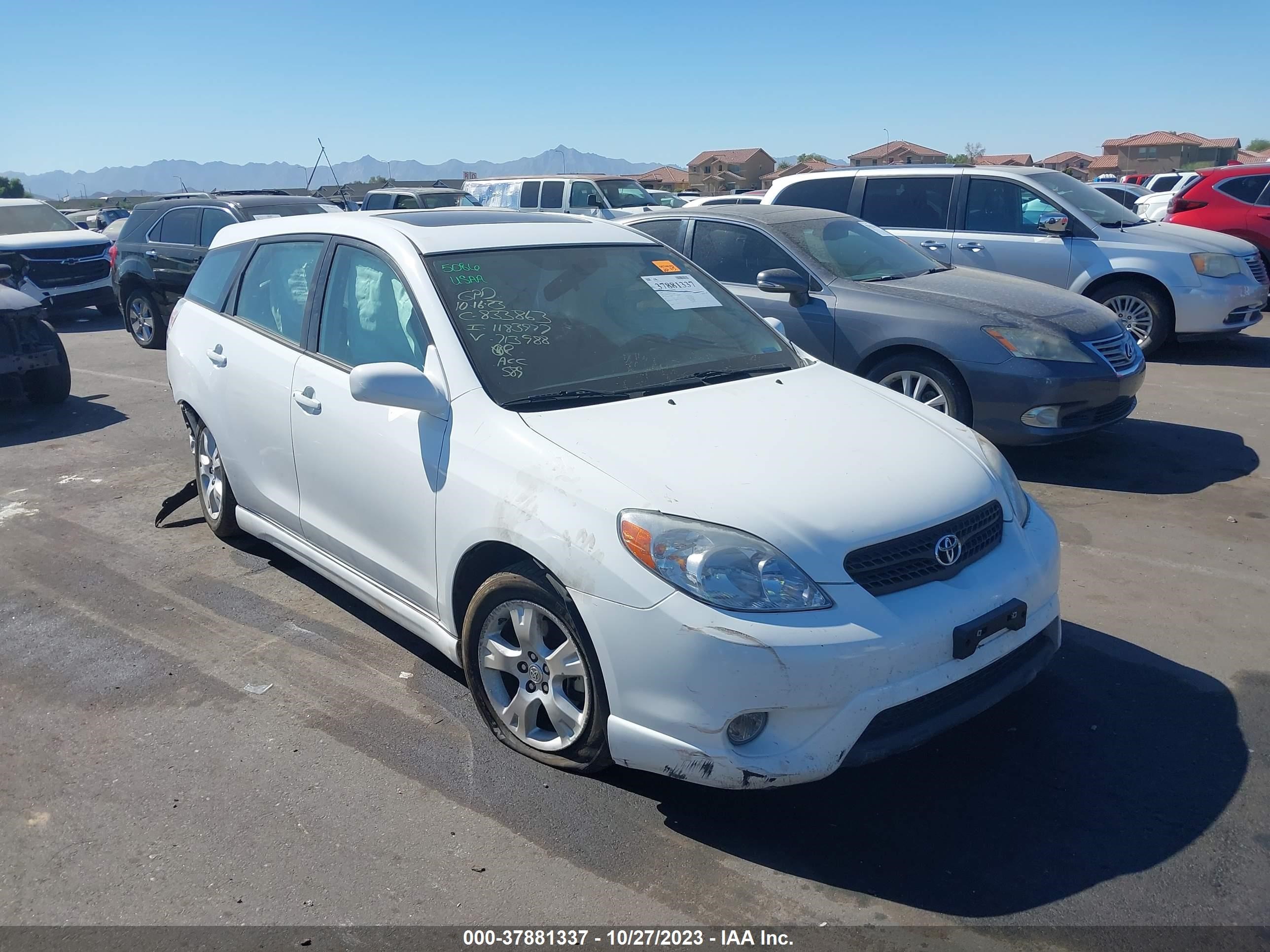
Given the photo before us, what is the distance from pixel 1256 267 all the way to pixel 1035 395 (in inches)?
232

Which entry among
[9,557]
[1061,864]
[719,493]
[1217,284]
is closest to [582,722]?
[719,493]

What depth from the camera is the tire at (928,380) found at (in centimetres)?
645

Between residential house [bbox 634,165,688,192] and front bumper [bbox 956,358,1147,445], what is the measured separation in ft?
153

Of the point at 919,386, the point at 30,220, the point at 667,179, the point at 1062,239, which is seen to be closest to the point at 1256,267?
the point at 1062,239

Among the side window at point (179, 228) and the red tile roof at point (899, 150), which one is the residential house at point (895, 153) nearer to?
the red tile roof at point (899, 150)

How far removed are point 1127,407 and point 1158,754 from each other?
386cm

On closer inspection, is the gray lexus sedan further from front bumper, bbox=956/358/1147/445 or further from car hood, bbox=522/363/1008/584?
car hood, bbox=522/363/1008/584

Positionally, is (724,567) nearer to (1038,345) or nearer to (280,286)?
(280,286)

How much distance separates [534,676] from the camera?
11.0 feet

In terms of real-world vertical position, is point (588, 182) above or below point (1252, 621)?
above

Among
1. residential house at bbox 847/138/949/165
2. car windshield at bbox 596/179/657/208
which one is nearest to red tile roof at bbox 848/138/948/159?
residential house at bbox 847/138/949/165

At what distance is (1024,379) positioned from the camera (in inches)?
244

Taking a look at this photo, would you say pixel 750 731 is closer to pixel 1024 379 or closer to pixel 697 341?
pixel 697 341

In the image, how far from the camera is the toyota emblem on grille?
307 cm
